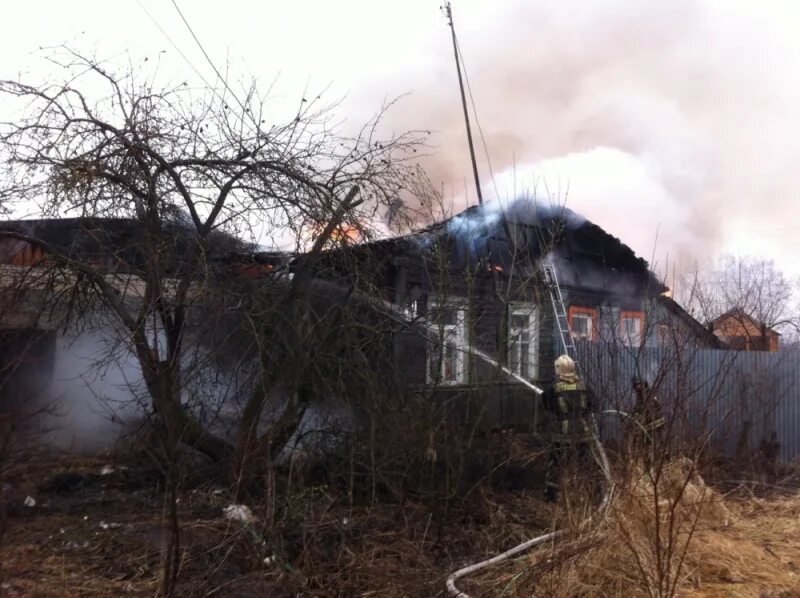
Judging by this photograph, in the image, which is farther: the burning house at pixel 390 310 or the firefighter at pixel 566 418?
the burning house at pixel 390 310

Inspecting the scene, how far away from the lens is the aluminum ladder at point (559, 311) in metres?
12.5

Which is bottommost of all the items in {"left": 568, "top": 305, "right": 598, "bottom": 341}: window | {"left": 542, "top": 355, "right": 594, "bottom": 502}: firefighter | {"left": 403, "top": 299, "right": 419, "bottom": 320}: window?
{"left": 542, "top": 355, "right": 594, "bottom": 502}: firefighter

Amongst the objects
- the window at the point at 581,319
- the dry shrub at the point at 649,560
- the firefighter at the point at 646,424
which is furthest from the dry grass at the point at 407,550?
the window at the point at 581,319

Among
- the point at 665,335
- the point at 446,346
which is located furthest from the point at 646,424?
the point at 446,346

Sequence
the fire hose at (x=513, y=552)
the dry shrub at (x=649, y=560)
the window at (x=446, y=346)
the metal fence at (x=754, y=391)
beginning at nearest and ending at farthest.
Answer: the dry shrub at (x=649, y=560) → the fire hose at (x=513, y=552) → the window at (x=446, y=346) → the metal fence at (x=754, y=391)

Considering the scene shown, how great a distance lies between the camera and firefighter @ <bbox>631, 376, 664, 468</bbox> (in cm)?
430

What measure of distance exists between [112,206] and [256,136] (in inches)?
62.1

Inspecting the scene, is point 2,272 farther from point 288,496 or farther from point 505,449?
point 505,449

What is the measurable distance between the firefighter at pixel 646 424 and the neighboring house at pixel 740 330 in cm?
1678

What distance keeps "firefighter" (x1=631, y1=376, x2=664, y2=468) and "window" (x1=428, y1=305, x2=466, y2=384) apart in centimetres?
211

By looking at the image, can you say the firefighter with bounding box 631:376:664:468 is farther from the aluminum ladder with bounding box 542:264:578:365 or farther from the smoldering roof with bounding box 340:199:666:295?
the aluminum ladder with bounding box 542:264:578:365

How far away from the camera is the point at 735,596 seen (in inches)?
176

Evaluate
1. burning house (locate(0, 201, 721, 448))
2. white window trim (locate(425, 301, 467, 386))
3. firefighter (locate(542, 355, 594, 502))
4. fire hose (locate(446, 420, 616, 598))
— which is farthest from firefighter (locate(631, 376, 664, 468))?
white window trim (locate(425, 301, 467, 386))

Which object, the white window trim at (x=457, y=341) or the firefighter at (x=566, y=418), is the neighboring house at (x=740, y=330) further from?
the white window trim at (x=457, y=341)
